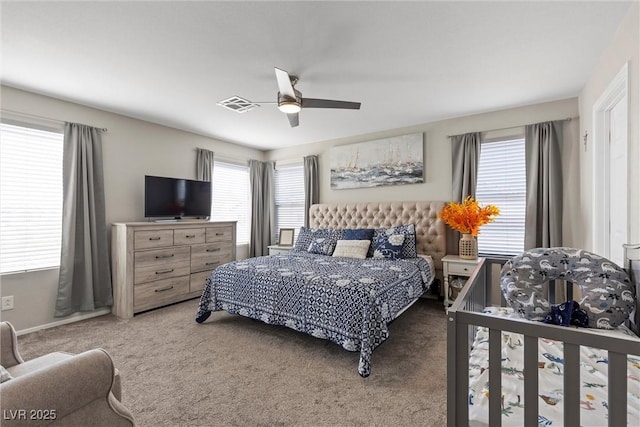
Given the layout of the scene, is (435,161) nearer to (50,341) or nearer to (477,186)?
(477,186)

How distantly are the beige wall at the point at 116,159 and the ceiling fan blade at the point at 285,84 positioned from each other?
8.80ft

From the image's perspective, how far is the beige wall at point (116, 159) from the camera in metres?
3.07

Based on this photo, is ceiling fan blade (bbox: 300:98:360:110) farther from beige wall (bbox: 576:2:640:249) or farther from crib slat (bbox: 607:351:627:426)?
crib slat (bbox: 607:351:627:426)

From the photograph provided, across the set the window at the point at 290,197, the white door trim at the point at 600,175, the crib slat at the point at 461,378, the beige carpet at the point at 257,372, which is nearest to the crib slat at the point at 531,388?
the crib slat at the point at 461,378

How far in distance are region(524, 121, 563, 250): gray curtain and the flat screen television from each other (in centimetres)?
450

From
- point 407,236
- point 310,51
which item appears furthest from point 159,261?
point 407,236

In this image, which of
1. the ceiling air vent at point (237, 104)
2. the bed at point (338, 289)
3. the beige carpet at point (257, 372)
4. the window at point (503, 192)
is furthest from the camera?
the window at point (503, 192)

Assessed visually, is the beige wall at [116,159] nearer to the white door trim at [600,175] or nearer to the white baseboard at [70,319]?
the white baseboard at [70,319]

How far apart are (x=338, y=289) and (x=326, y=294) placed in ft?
0.40

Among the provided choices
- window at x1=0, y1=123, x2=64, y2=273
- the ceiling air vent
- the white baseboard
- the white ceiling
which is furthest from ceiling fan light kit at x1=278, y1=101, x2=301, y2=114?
the white baseboard

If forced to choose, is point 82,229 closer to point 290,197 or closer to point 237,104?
point 237,104

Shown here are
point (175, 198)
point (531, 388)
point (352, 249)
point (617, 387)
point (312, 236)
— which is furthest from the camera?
point (312, 236)

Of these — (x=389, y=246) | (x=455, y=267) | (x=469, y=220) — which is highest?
(x=469, y=220)

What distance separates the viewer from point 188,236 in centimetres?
413
